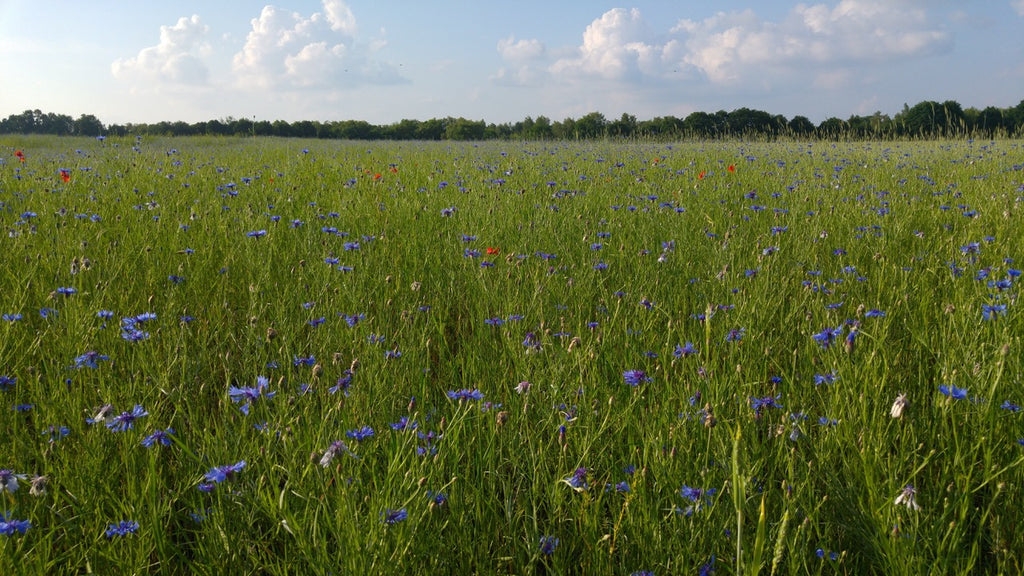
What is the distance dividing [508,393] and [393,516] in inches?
30.6

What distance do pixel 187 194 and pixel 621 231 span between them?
3359 millimetres

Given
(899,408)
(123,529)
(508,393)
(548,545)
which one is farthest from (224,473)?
(899,408)

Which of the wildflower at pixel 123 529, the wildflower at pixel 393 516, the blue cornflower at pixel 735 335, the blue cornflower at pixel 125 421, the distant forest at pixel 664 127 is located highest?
the distant forest at pixel 664 127

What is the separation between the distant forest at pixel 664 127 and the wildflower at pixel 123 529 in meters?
7.90

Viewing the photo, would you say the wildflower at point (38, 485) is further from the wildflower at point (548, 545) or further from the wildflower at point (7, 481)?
the wildflower at point (548, 545)

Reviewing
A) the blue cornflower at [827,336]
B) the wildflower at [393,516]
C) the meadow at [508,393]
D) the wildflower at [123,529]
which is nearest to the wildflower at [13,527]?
the meadow at [508,393]

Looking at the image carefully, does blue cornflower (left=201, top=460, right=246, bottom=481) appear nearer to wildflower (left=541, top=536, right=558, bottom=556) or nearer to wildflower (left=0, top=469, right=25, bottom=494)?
wildflower (left=0, top=469, right=25, bottom=494)

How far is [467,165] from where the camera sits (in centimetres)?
711

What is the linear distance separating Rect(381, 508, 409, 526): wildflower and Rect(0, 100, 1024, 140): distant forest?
819 cm

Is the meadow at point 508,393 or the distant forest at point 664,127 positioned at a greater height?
the distant forest at point 664,127

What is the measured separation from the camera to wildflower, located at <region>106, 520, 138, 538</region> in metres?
1.23

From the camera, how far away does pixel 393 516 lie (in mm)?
1144

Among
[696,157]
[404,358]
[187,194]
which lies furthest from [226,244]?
[696,157]

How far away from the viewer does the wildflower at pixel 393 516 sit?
1099 millimetres
